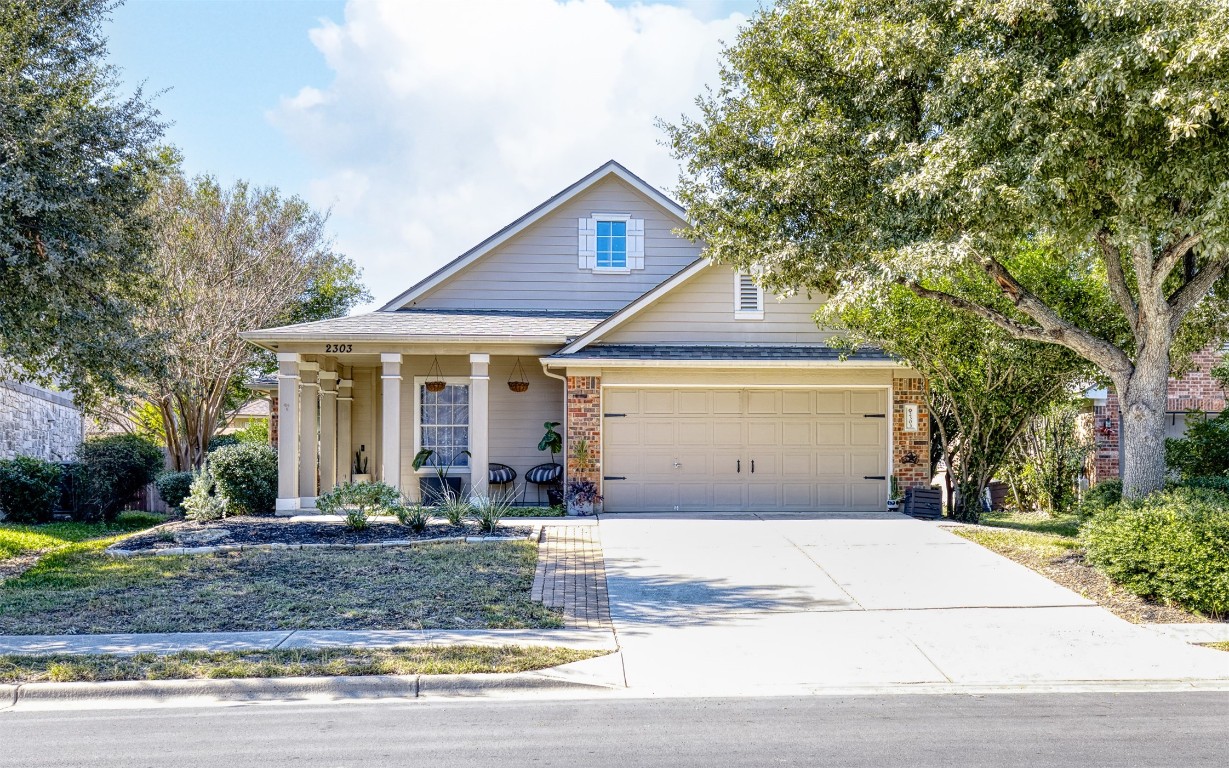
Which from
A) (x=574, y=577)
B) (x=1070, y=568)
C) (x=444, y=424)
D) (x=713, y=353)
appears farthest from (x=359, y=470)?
(x=1070, y=568)

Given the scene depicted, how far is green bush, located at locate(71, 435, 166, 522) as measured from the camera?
17.8 metres

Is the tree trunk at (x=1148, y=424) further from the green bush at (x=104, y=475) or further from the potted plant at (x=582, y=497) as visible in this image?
the green bush at (x=104, y=475)

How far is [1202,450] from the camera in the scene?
14742mm

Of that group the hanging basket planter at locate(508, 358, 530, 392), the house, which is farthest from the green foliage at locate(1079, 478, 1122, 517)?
the hanging basket planter at locate(508, 358, 530, 392)

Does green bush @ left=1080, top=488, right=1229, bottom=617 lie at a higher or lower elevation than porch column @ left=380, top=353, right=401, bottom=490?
lower

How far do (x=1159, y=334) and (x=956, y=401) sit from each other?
177 inches

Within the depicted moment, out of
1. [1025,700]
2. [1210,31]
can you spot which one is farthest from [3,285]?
[1210,31]

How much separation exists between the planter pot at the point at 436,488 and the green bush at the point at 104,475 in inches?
241

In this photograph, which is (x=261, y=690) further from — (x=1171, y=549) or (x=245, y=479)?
(x=245, y=479)

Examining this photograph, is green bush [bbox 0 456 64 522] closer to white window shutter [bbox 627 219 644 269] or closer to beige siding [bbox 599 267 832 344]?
beige siding [bbox 599 267 832 344]

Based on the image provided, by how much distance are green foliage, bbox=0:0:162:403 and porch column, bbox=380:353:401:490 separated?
4.37 meters

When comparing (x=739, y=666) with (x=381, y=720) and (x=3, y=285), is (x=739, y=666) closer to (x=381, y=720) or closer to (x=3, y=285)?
(x=381, y=720)

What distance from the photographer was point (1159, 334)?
1030 cm

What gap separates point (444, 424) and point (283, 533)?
16.0 feet
